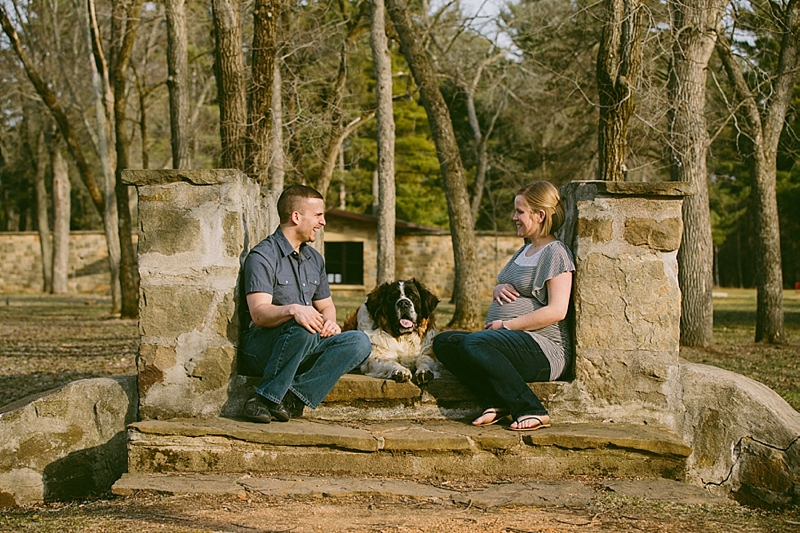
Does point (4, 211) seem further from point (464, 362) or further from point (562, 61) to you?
point (464, 362)

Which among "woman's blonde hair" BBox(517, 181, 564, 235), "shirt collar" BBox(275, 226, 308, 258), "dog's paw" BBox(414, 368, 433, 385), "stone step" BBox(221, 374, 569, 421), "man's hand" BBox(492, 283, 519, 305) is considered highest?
"woman's blonde hair" BBox(517, 181, 564, 235)

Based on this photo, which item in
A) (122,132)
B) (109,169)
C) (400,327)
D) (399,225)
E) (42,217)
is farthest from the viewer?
(42,217)

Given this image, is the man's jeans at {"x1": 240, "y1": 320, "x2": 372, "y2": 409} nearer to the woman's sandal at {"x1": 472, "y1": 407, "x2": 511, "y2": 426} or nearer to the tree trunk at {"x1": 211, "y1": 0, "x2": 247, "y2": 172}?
the woman's sandal at {"x1": 472, "y1": 407, "x2": 511, "y2": 426}

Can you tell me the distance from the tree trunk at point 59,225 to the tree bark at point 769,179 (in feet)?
86.0

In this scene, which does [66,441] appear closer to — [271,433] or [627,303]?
[271,433]

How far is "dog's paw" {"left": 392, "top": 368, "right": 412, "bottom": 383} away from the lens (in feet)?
15.7

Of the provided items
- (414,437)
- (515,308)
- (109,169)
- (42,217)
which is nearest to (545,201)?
(515,308)

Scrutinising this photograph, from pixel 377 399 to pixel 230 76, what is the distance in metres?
5.17

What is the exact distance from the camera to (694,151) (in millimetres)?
12070

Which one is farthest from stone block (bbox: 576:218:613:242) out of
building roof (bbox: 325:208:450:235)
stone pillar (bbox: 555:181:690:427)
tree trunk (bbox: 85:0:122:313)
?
building roof (bbox: 325:208:450:235)

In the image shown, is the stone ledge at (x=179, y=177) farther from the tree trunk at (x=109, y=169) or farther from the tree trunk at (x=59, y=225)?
the tree trunk at (x=59, y=225)

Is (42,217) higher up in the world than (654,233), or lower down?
higher up

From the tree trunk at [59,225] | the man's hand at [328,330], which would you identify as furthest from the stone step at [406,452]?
the tree trunk at [59,225]

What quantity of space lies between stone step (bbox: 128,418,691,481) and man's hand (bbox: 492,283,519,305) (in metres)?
0.84
